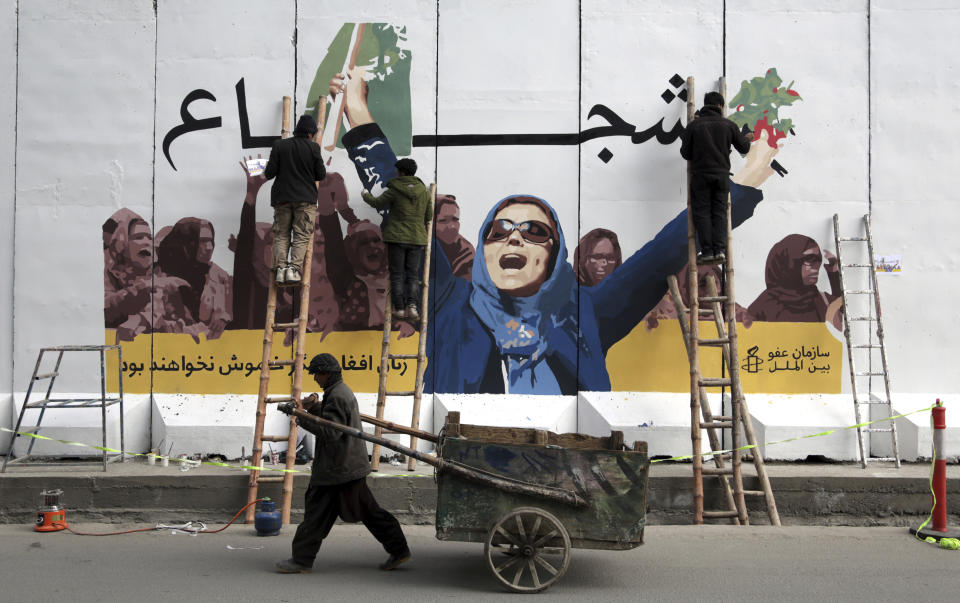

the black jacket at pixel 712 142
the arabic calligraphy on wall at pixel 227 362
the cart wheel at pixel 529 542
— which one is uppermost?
the black jacket at pixel 712 142

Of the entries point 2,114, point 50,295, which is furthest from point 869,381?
point 2,114

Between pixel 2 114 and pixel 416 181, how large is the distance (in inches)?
180

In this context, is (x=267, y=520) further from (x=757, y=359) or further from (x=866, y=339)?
(x=866, y=339)

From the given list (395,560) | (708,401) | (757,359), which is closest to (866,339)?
(757,359)

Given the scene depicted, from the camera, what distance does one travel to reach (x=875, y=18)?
844 centimetres

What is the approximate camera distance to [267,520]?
668 centimetres

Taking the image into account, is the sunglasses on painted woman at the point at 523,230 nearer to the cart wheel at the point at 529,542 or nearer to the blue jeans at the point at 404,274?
the blue jeans at the point at 404,274

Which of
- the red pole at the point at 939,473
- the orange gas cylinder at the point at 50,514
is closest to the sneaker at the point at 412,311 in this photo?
the orange gas cylinder at the point at 50,514

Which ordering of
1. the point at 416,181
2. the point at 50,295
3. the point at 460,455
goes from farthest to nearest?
the point at 50,295
the point at 416,181
the point at 460,455

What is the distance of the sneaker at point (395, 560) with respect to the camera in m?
5.66

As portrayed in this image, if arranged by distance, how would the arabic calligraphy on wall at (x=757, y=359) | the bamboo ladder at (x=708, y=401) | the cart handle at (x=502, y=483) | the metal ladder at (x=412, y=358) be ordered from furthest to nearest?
the arabic calligraphy on wall at (x=757, y=359)
the metal ladder at (x=412, y=358)
the bamboo ladder at (x=708, y=401)
the cart handle at (x=502, y=483)

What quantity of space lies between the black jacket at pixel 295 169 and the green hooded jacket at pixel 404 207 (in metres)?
0.53

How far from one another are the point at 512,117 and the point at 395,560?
4.82m

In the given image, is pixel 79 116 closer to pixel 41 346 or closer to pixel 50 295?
pixel 50 295
